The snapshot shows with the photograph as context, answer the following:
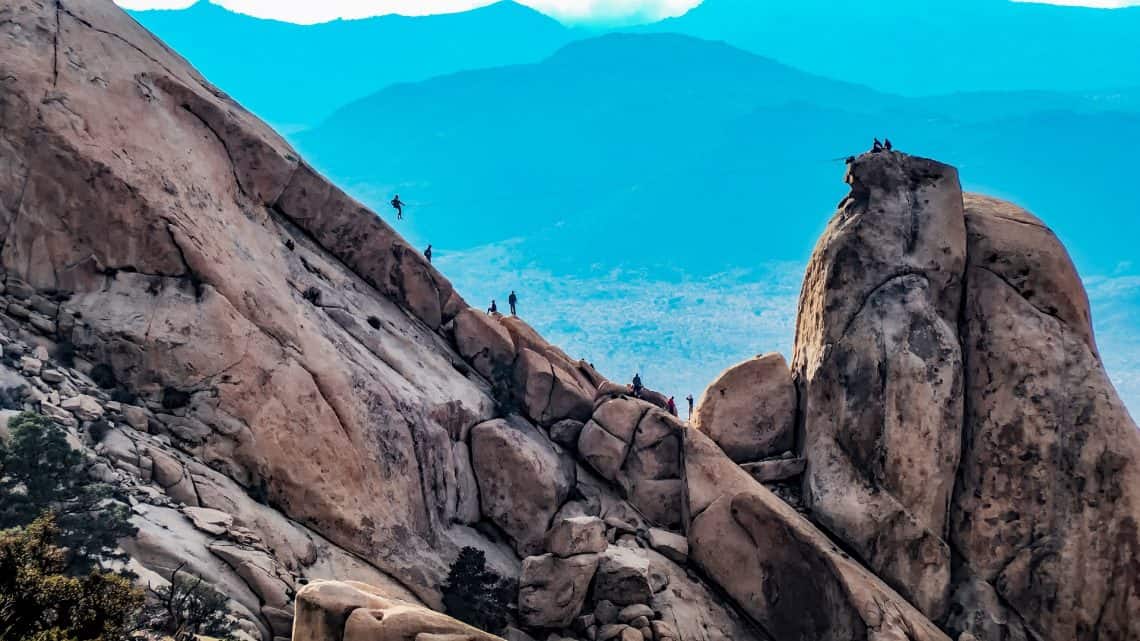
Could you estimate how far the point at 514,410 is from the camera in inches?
1858

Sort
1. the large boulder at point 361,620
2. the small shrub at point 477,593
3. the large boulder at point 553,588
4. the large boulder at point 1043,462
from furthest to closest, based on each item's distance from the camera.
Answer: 1. the large boulder at point 1043,462
2. the large boulder at point 553,588
3. the small shrub at point 477,593
4. the large boulder at point 361,620

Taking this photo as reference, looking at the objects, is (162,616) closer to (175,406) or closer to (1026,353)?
(175,406)

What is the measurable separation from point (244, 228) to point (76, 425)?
1208cm

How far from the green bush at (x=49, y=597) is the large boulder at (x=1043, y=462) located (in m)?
32.3

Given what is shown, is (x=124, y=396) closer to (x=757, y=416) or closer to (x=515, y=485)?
(x=515, y=485)

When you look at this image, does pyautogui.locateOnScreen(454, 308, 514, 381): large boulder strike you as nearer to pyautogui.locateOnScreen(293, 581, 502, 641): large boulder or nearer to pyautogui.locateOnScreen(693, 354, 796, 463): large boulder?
pyautogui.locateOnScreen(693, 354, 796, 463): large boulder

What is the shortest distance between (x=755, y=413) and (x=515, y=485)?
38.4 feet

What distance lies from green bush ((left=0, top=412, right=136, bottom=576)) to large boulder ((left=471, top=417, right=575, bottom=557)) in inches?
664

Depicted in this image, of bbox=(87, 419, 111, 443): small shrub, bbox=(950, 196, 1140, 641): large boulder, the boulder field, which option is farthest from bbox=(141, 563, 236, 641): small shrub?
bbox=(950, 196, 1140, 641): large boulder

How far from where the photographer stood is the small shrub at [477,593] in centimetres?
3766

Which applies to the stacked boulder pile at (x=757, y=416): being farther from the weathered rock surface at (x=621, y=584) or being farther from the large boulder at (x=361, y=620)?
the large boulder at (x=361, y=620)

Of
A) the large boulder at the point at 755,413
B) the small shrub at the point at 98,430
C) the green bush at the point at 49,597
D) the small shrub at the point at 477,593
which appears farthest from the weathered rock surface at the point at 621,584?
the green bush at the point at 49,597

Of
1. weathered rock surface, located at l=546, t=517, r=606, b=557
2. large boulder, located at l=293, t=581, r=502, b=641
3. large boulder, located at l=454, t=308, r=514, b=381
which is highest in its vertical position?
large boulder, located at l=454, t=308, r=514, b=381

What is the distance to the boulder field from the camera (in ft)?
117
